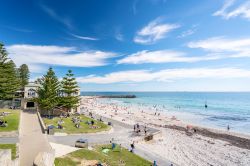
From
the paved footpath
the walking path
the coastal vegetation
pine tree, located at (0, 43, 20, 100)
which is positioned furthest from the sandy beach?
pine tree, located at (0, 43, 20, 100)

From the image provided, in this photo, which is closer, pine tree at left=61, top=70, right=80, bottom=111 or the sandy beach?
the sandy beach

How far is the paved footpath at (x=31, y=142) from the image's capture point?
53.2ft

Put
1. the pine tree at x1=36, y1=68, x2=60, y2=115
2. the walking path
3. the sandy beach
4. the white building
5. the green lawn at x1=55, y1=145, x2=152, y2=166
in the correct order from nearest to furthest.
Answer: the green lawn at x1=55, y1=145, x2=152, y2=166, the walking path, the sandy beach, the pine tree at x1=36, y1=68, x2=60, y2=115, the white building

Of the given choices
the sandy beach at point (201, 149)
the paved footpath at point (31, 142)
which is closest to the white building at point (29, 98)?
the paved footpath at point (31, 142)

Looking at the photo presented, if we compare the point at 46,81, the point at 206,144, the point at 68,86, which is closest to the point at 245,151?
the point at 206,144

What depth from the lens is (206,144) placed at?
102ft

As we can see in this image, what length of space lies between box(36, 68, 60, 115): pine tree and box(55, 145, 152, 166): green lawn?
65.9ft

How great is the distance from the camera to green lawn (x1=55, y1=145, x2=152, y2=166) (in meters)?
16.9

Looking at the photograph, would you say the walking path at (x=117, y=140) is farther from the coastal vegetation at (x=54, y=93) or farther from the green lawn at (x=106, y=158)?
the coastal vegetation at (x=54, y=93)

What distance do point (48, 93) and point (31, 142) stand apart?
18581mm

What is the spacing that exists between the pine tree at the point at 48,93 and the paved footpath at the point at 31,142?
22.3 feet

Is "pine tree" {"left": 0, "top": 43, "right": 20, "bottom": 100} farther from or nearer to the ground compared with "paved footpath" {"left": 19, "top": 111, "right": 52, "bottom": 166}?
farther from the ground

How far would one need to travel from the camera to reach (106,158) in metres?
19.2

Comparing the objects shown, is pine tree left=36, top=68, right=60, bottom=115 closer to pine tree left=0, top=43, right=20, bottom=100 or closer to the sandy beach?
pine tree left=0, top=43, right=20, bottom=100
